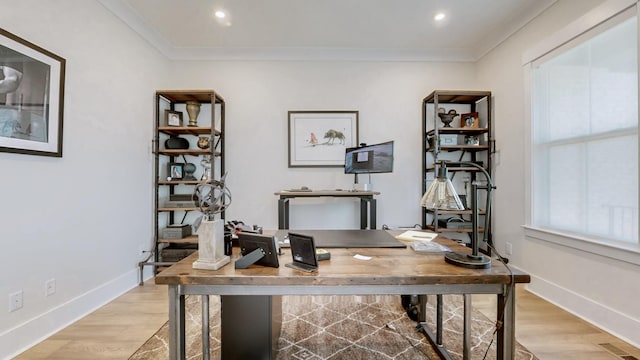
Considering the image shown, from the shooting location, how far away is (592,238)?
2.18 metres

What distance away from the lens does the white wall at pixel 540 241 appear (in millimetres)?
1953

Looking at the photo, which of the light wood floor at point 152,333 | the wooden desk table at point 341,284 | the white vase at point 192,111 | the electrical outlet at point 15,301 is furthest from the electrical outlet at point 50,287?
the white vase at point 192,111

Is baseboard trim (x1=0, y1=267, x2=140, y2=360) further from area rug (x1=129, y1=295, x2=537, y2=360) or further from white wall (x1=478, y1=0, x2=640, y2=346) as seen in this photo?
white wall (x1=478, y1=0, x2=640, y2=346)

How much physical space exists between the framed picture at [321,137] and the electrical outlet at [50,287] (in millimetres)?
2412

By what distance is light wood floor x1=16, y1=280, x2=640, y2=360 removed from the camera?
1.76 meters

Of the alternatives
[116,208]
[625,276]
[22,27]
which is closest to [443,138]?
[625,276]

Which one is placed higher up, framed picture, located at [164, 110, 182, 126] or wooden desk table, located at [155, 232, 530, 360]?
framed picture, located at [164, 110, 182, 126]

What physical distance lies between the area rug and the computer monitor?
135 centimetres

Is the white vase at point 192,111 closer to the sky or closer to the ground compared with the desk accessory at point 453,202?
closer to the sky

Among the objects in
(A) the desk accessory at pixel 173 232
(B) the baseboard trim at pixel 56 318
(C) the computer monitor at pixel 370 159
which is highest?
(C) the computer monitor at pixel 370 159

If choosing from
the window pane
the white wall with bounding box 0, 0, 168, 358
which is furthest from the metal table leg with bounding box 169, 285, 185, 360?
the window pane

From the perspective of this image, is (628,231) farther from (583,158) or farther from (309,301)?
(309,301)

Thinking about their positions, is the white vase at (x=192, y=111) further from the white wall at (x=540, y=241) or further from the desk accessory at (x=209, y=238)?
the white wall at (x=540, y=241)

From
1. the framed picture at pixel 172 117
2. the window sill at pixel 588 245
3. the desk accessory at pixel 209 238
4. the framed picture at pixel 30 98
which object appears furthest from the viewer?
the framed picture at pixel 172 117
